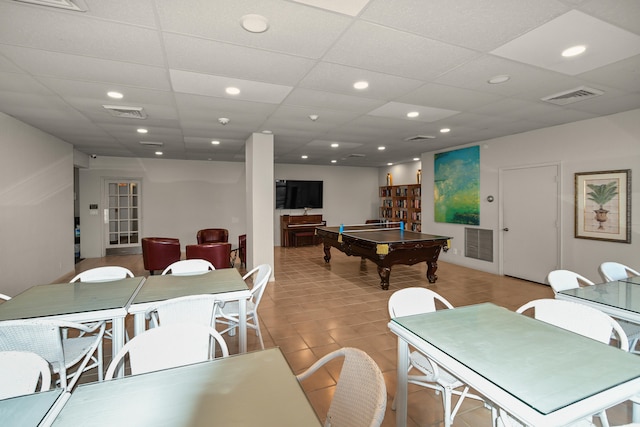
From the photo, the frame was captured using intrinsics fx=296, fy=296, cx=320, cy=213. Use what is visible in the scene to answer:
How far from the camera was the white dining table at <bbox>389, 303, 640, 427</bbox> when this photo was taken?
1026mm

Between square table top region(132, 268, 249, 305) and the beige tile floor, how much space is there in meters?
0.81

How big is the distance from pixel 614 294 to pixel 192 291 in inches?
130

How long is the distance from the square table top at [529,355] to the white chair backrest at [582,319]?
0.92 feet

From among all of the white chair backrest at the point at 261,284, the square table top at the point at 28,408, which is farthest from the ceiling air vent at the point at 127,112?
the square table top at the point at 28,408

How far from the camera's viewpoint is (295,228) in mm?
9250

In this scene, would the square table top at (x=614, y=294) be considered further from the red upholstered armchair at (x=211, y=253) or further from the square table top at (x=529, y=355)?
the red upholstered armchair at (x=211, y=253)

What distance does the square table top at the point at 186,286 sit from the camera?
2.22m

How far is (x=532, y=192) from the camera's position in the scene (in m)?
5.26

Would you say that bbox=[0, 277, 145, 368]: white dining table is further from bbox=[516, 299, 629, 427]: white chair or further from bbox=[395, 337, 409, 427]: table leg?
bbox=[516, 299, 629, 427]: white chair

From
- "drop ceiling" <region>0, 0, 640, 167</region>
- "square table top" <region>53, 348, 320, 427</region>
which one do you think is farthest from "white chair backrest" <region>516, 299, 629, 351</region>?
"drop ceiling" <region>0, 0, 640, 167</region>

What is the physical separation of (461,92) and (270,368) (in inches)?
136

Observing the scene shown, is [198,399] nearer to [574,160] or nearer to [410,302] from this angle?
[410,302]

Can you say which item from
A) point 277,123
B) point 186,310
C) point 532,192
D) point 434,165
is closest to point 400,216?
point 434,165

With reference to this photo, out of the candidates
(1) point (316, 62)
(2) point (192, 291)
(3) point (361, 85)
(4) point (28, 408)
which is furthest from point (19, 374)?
(3) point (361, 85)
